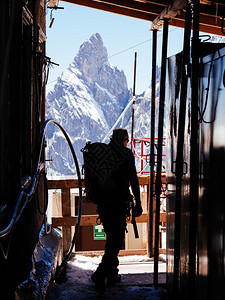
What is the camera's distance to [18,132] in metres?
3.56

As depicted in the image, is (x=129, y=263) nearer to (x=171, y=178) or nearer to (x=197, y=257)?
(x=171, y=178)

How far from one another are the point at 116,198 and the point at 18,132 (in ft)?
5.06

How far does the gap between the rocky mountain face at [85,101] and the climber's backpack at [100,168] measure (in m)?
141

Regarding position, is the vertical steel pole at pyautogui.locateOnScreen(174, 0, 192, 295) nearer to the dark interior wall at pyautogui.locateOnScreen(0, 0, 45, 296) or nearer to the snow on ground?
the snow on ground

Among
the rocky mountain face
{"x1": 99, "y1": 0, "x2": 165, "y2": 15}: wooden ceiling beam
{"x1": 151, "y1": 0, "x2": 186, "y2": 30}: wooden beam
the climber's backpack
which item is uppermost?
the rocky mountain face

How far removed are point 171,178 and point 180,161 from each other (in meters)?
0.59

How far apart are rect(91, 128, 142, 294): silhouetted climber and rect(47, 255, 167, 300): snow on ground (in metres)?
0.21

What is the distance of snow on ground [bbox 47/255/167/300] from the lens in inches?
168

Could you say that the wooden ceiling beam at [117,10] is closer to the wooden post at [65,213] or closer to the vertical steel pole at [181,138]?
the vertical steel pole at [181,138]

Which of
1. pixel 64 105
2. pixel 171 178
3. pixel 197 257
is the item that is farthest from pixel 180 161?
pixel 64 105

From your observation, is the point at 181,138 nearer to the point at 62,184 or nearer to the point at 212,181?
the point at 212,181

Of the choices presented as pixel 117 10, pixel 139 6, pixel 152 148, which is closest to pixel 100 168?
pixel 152 148

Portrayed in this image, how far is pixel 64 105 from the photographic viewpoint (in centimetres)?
16050

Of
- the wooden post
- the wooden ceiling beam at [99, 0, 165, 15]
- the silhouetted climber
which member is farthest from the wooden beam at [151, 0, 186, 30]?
the wooden post
